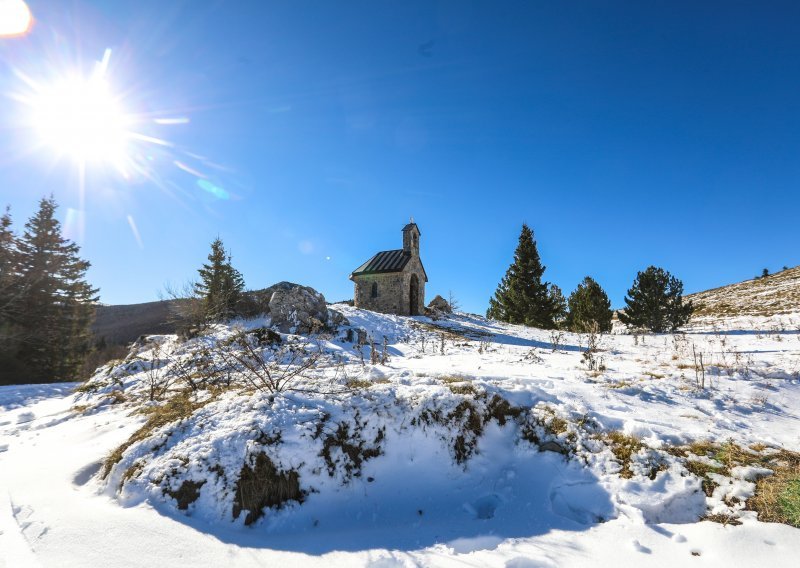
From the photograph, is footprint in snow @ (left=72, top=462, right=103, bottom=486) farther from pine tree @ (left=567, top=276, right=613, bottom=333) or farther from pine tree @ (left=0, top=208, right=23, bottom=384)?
pine tree @ (left=567, top=276, right=613, bottom=333)

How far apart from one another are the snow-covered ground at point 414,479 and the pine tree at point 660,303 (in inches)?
718

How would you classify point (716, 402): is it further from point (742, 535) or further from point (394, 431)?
point (394, 431)

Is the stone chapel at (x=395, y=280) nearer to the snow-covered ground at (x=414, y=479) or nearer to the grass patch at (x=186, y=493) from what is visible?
the snow-covered ground at (x=414, y=479)

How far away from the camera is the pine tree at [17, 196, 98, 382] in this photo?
51.8ft

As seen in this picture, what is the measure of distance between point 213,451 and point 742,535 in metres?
5.11

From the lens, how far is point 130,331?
37.4 m

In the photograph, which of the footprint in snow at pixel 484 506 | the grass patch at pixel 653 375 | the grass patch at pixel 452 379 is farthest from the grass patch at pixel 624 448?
the grass patch at pixel 653 375

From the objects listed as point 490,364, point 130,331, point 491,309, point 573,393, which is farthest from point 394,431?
point 130,331

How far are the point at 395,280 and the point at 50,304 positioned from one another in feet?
65.8

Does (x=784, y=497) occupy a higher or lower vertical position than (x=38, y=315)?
lower

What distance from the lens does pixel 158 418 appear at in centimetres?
499

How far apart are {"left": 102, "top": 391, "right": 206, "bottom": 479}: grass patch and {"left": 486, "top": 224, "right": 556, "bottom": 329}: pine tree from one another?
2718 cm

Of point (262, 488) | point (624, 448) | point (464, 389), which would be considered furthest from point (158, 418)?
point (624, 448)

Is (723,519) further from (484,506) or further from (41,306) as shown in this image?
(41,306)
